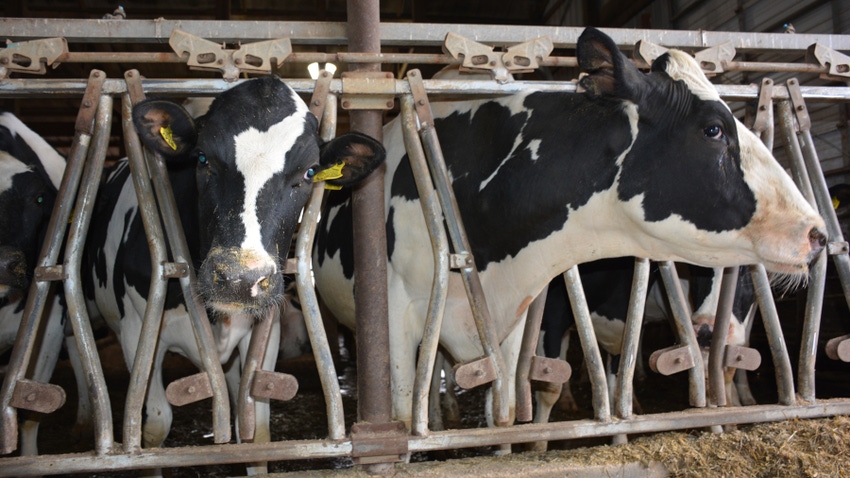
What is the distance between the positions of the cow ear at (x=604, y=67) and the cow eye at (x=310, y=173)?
122 centimetres

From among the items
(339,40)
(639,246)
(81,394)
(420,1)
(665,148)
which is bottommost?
(81,394)

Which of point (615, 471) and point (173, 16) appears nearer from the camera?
point (615, 471)

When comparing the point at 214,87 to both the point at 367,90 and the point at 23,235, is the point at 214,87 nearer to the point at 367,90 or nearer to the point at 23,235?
the point at 367,90

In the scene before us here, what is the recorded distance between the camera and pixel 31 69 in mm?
2748

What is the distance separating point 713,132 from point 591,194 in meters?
0.55

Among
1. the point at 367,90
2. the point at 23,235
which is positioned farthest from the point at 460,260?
the point at 23,235

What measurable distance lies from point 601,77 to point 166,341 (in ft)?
8.31

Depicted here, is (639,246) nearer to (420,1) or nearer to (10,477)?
(10,477)

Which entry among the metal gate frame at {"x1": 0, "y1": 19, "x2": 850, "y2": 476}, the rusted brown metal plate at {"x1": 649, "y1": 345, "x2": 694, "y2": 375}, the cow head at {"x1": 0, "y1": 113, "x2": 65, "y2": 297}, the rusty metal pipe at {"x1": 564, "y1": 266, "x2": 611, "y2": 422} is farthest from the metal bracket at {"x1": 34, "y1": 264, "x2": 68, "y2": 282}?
the rusted brown metal plate at {"x1": 649, "y1": 345, "x2": 694, "y2": 375}

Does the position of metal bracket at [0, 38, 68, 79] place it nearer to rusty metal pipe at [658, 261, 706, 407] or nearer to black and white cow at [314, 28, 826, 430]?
black and white cow at [314, 28, 826, 430]

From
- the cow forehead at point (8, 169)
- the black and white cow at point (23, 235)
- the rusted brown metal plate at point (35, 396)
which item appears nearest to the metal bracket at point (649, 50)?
the rusted brown metal plate at point (35, 396)

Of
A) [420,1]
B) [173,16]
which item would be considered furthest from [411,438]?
[173,16]

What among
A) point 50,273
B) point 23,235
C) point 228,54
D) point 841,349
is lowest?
point 841,349

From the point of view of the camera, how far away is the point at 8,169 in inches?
152
